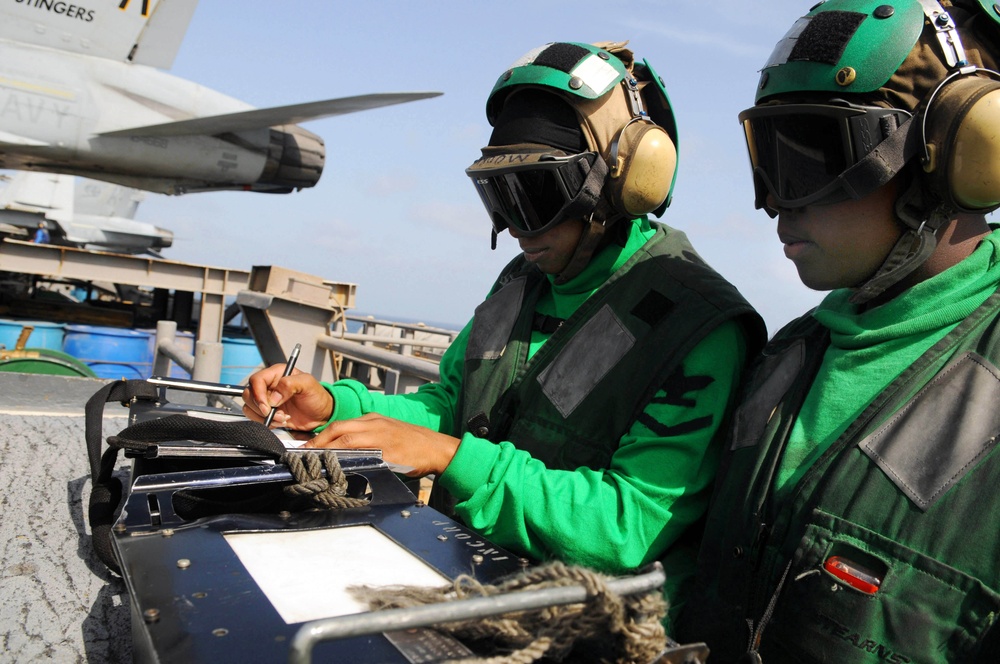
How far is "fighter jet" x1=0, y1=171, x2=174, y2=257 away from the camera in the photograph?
19.5 metres

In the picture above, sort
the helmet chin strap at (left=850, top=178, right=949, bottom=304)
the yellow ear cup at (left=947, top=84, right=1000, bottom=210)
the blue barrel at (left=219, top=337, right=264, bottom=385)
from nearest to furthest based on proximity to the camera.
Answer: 1. the yellow ear cup at (left=947, top=84, right=1000, bottom=210)
2. the helmet chin strap at (left=850, top=178, right=949, bottom=304)
3. the blue barrel at (left=219, top=337, right=264, bottom=385)

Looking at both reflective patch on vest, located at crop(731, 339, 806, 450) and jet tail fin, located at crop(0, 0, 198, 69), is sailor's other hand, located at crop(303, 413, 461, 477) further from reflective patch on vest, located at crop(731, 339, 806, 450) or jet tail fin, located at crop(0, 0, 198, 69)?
jet tail fin, located at crop(0, 0, 198, 69)

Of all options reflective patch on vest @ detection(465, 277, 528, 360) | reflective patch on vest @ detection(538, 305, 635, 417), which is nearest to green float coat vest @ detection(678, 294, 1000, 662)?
reflective patch on vest @ detection(538, 305, 635, 417)

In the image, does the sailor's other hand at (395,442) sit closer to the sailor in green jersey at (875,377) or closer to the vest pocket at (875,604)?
the sailor in green jersey at (875,377)

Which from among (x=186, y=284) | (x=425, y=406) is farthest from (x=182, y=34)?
Answer: (x=425, y=406)

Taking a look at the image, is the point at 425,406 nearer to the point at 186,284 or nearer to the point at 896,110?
the point at 896,110

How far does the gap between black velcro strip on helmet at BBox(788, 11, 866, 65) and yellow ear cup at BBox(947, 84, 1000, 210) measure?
27cm

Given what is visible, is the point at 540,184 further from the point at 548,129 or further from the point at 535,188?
the point at 548,129

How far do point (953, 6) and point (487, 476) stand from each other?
4.39 ft

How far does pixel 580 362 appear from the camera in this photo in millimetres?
1847

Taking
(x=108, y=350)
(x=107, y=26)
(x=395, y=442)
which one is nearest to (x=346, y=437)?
(x=395, y=442)

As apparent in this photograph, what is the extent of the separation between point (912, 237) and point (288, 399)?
1599 millimetres

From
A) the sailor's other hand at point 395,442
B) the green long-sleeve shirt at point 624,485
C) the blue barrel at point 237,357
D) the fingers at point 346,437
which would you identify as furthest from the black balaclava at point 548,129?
the blue barrel at point 237,357

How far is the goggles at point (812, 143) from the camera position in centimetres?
140
